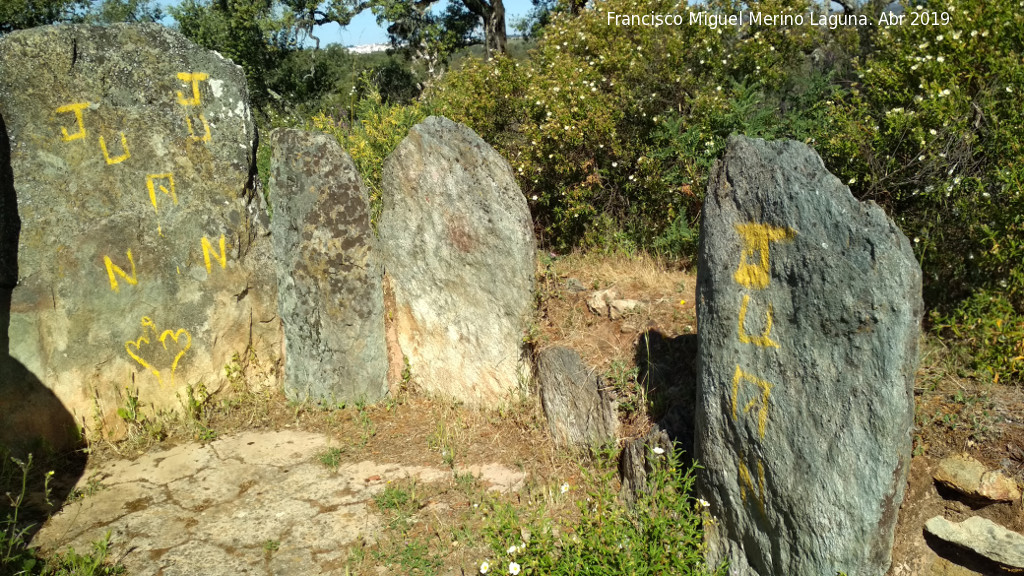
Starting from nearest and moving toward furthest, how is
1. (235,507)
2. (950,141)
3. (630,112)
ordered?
1. (235,507)
2. (950,141)
3. (630,112)

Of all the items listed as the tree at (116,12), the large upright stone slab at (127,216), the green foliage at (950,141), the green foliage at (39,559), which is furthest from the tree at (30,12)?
the green foliage at (950,141)

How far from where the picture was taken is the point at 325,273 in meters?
5.07

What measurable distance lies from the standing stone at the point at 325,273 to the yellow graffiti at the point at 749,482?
9.37ft

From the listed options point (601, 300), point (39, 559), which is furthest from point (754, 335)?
point (39, 559)

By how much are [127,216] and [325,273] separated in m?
1.29

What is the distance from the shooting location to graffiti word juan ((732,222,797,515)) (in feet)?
9.65

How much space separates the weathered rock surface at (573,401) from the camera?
4.23 metres

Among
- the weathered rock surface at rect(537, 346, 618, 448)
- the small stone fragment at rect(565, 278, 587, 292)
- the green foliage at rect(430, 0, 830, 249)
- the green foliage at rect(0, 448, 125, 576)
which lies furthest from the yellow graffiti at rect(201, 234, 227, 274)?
the green foliage at rect(430, 0, 830, 249)

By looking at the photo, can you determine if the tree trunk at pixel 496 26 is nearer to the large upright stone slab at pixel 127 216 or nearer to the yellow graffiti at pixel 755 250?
the large upright stone slab at pixel 127 216

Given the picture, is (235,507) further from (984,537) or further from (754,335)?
(984,537)

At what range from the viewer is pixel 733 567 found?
3160 millimetres

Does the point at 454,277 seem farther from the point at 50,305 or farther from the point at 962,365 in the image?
the point at 962,365

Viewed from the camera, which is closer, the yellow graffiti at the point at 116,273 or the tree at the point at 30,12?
the yellow graffiti at the point at 116,273

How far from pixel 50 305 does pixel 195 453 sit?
4.16 feet
